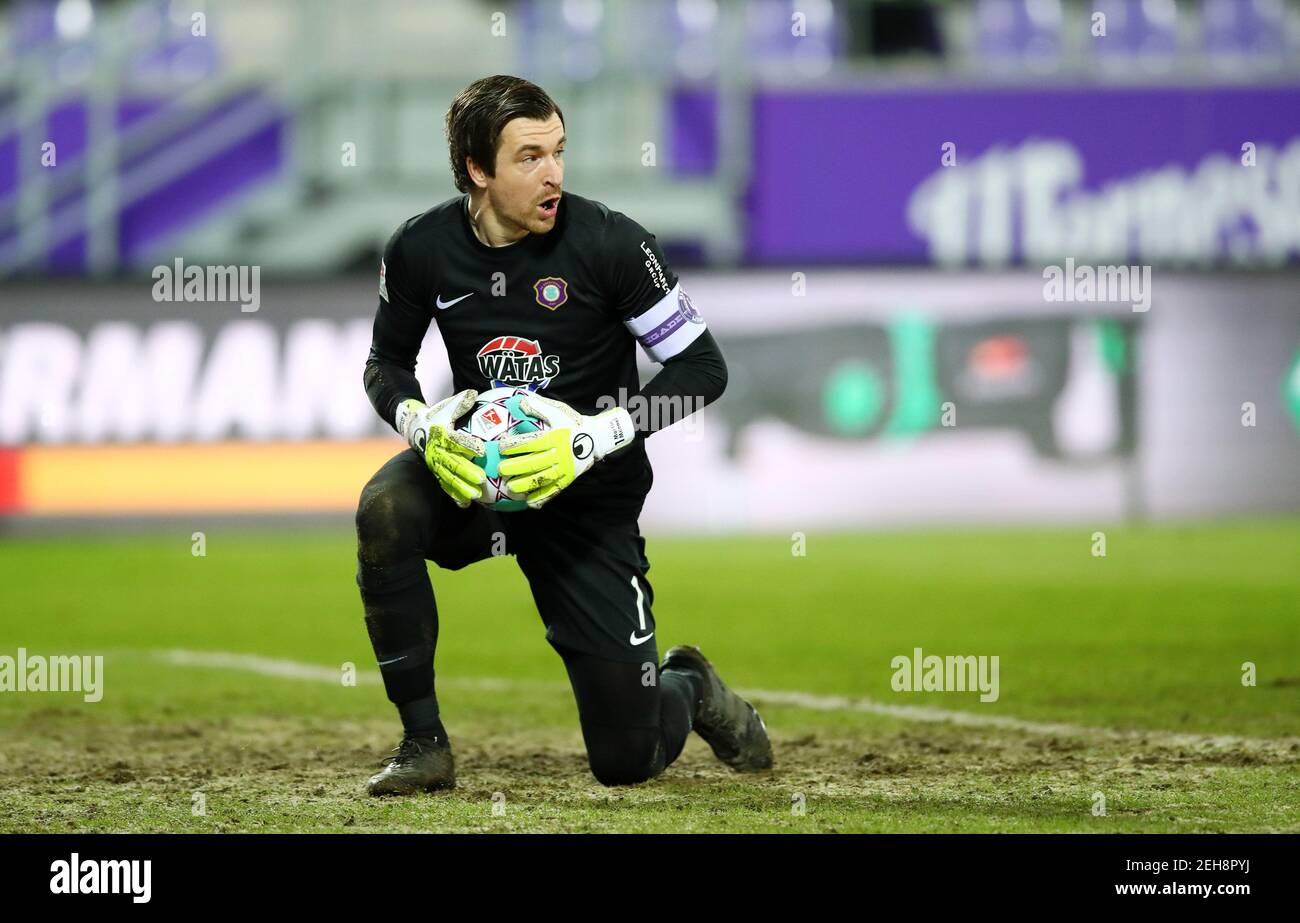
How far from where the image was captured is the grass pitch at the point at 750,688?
4730 mm

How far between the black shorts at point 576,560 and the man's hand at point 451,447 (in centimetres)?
25

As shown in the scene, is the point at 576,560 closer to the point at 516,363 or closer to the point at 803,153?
the point at 516,363

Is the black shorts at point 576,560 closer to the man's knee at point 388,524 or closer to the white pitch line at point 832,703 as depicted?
the man's knee at point 388,524


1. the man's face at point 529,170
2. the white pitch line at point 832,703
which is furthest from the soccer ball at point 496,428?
the white pitch line at point 832,703

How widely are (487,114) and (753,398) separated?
9599 millimetres

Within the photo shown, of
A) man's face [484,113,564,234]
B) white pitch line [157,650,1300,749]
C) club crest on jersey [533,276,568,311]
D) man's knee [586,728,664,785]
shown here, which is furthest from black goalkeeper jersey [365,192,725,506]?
white pitch line [157,650,1300,749]

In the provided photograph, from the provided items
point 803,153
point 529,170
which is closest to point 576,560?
point 529,170

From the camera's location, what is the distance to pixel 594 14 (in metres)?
17.9

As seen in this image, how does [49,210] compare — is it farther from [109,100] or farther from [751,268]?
[751,268]

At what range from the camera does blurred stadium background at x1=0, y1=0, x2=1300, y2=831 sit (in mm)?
5855

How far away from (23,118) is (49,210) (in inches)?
37.9

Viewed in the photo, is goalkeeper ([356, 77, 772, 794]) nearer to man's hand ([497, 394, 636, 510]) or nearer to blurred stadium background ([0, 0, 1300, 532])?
man's hand ([497, 394, 636, 510])
